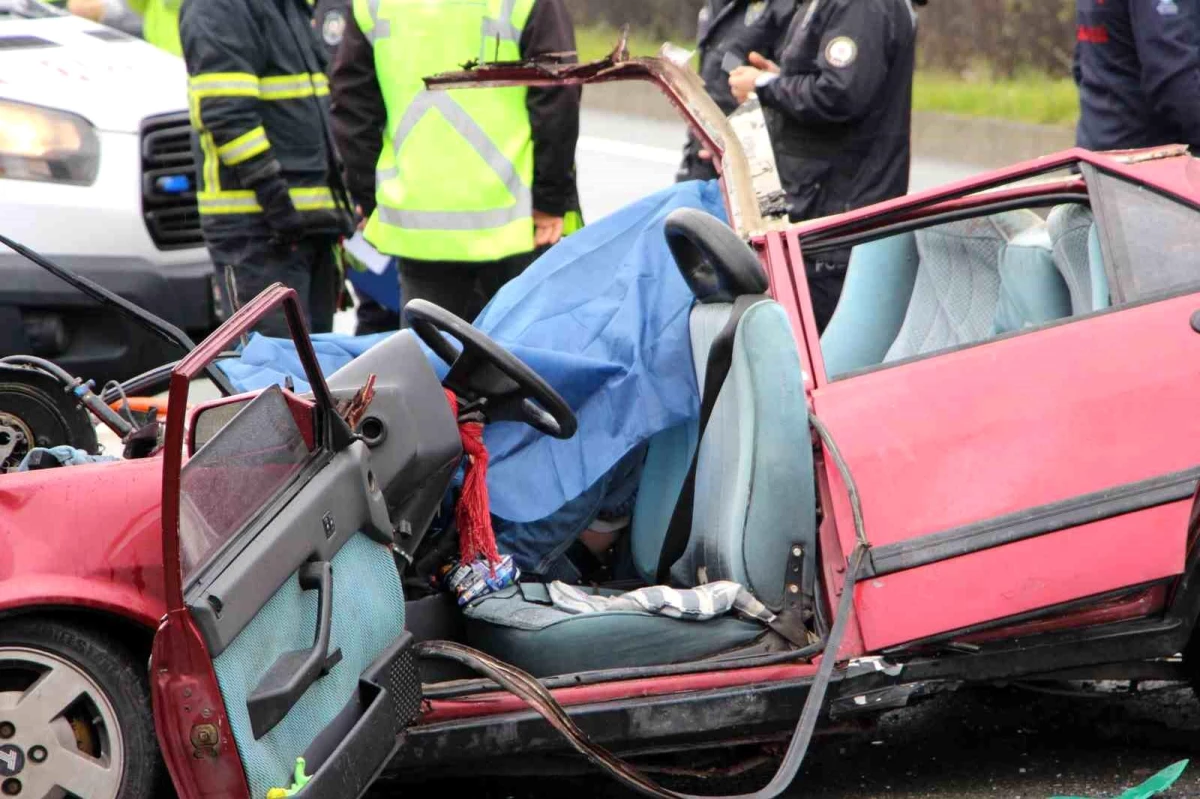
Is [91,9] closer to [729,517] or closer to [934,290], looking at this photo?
[934,290]

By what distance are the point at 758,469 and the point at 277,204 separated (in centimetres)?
304

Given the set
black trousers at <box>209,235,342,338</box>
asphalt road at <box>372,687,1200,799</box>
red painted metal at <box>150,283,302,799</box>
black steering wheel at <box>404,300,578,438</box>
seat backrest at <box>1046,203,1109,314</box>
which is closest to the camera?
red painted metal at <box>150,283,302,799</box>

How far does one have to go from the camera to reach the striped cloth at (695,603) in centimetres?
348

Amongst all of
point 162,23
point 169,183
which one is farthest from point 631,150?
point 169,183

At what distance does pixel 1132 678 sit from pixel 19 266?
3.93 metres

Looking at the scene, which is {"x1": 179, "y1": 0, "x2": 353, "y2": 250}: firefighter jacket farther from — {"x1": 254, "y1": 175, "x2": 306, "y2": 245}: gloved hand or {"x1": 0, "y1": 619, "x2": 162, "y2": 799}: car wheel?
{"x1": 0, "y1": 619, "x2": 162, "y2": 799}: car wheel

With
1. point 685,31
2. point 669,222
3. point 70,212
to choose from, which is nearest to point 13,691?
point 669,222

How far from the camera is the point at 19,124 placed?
20.1 ft

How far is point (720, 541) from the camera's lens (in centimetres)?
353

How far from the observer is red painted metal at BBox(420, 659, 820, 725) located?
334 centimetres

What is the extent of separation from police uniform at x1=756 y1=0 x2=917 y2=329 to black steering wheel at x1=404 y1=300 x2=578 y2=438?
2.16m

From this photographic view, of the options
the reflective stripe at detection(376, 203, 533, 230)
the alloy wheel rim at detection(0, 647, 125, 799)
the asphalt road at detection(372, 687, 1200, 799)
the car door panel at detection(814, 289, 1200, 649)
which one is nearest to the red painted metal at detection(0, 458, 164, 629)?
the alloy wheel rim at detection(0, 647, 125, 799)

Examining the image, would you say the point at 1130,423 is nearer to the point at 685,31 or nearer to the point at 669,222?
the point at 669,222

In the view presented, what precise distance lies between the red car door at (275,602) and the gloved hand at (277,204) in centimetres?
285
